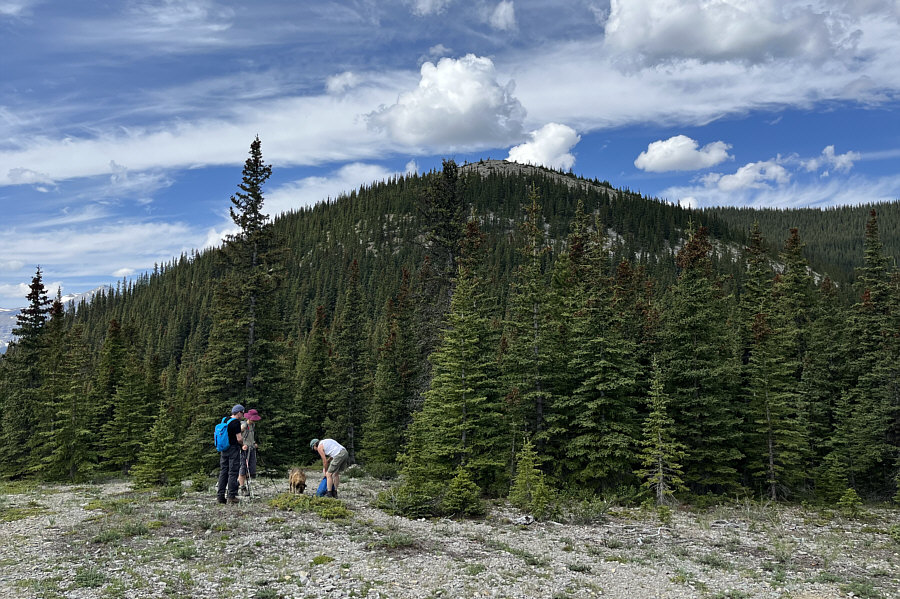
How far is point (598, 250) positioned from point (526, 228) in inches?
445

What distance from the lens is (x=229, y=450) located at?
1491 cm

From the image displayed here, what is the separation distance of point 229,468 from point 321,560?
620 centimetres

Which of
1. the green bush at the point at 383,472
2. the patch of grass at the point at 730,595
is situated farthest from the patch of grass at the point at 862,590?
the green bush at the point at 383,472

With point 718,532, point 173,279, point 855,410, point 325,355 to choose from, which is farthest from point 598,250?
point 173,279

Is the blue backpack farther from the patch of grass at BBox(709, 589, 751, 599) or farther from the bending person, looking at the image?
the patch of grass at BBox(709, 589, 751, 599)

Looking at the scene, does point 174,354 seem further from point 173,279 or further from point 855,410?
point 855,410

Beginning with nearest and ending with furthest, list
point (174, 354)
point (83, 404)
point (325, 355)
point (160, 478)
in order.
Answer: point (160, 478) < point (83, 404) < point (325, 355) < point (174, 354)

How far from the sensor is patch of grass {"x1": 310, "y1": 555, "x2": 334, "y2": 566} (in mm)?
10522

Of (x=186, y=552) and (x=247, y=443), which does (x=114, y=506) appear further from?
(x=186, y=552)

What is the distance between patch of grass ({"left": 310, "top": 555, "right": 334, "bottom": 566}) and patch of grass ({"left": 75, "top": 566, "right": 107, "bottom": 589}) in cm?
370

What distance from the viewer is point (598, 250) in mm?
36031

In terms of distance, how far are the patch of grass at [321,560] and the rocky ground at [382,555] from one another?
41mm

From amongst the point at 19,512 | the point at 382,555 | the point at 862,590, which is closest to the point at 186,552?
the point at 382,555

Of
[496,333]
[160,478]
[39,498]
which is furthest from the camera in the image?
[496,333]
